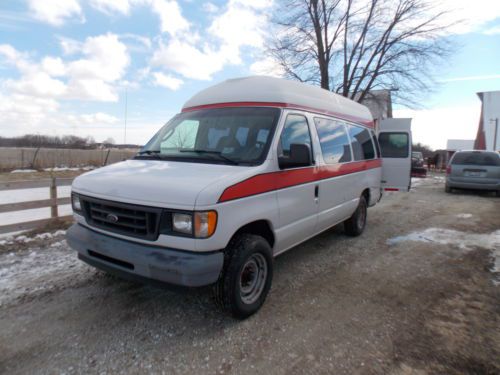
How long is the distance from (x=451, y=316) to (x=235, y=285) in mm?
2323

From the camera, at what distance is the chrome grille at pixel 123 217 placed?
2777 millimetres

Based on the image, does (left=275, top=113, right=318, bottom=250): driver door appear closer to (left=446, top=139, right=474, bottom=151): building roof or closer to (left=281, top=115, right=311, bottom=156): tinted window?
(left=281, top=115, right=311, bottom=156): tinted window

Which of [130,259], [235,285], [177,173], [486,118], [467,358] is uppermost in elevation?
[486,118]

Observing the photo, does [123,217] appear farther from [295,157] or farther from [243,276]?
[295,157]

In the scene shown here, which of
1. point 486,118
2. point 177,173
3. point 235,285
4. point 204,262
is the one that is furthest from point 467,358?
point 486,118

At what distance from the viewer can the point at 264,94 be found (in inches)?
151

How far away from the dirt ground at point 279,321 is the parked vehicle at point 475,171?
8.38 m

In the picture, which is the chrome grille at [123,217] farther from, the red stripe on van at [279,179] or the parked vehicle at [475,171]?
the parked vehicle at [475,171]

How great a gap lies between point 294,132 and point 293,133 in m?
0.03

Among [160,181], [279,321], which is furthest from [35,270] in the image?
[279,321]

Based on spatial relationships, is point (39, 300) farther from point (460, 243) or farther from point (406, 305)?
point (460, 243)

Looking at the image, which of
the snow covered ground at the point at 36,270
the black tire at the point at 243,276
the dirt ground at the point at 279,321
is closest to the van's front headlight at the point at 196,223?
the black tire at the point at 243,276

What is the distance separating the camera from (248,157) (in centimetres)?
332

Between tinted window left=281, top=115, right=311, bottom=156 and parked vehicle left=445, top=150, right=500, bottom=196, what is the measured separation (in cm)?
1092
